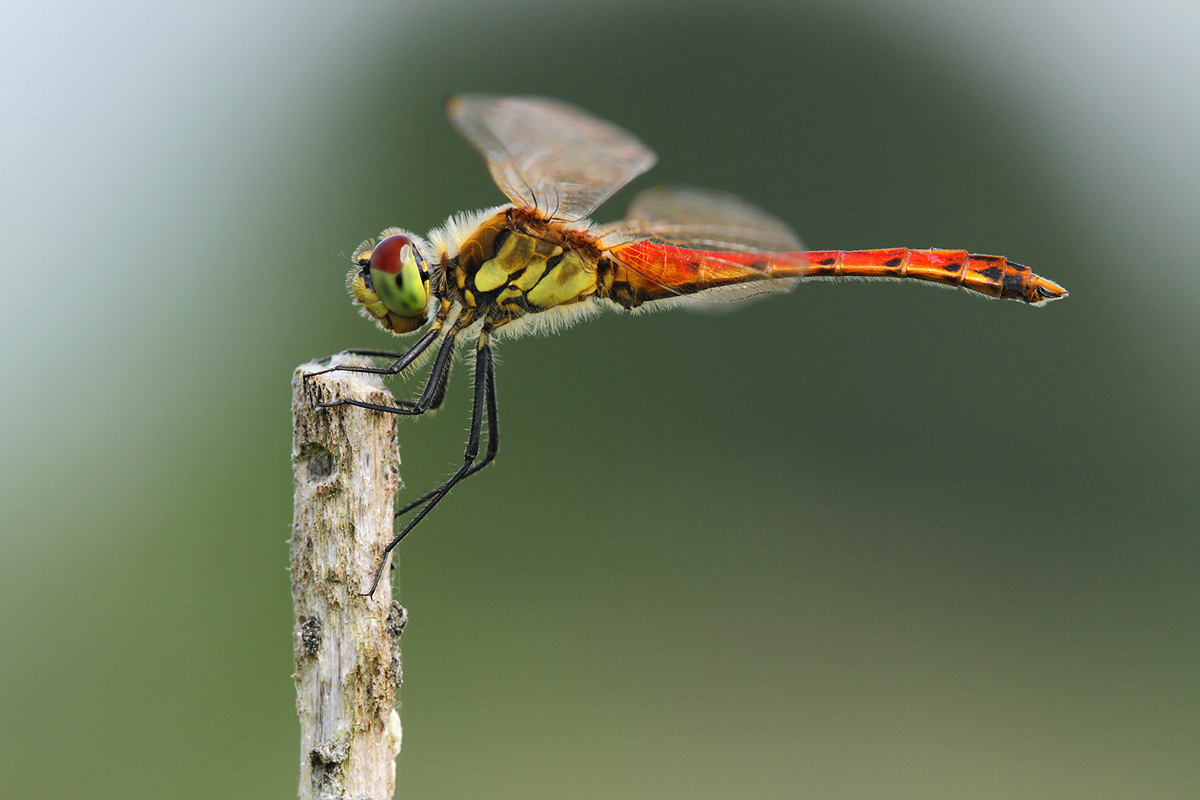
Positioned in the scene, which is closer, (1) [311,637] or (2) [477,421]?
(1) [311,637]

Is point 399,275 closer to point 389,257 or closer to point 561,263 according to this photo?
point 389,257

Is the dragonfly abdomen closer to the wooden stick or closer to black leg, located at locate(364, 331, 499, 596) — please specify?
black leg, located at locate(364, 331, 499, 596)

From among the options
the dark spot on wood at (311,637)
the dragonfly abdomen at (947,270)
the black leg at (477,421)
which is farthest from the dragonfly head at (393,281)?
the dragonfly abdomen at (947,270)

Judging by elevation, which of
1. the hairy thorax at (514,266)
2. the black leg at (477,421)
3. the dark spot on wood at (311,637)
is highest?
the hairy thorax at (514,266)

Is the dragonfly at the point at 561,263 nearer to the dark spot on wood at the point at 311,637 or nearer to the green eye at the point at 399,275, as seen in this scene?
the green eye at the point at 399,275

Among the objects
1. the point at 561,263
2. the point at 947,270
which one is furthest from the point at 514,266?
the point at 947,270

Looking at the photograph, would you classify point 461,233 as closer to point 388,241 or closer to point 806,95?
point 388,241

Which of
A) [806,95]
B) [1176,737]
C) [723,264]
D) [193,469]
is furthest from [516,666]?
[806,95]
